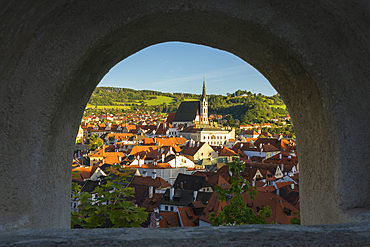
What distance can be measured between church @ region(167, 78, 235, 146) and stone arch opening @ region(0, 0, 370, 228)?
85291mm

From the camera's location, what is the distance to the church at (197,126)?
289 ft

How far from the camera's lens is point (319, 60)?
6.38ft

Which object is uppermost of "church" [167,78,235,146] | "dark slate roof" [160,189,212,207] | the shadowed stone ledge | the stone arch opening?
"church" [167,78,235,146]

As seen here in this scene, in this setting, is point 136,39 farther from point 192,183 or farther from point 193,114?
point 193,114

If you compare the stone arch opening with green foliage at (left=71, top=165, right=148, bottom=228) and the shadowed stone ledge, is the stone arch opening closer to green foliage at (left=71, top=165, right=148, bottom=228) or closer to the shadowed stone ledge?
the shadowed stone ledge

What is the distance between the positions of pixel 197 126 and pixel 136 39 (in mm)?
93304

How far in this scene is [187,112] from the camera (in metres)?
111

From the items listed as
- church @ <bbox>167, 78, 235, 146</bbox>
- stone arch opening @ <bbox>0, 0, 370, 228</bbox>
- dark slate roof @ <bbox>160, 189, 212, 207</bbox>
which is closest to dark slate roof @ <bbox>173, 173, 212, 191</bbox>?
dark slate roof @ <bbox>160, 189, 212, 207</bbox>

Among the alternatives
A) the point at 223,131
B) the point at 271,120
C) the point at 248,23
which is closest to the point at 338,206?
the point at 248,23

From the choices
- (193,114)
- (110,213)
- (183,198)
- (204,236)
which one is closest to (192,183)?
(183,198)

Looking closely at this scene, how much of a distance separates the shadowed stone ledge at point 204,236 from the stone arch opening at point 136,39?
424 millimetres

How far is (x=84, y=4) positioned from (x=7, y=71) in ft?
2.04

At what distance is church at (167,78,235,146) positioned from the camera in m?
88.2

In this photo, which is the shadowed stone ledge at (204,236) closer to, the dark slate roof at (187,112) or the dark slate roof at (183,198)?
the dark slate roof at (183,198)
